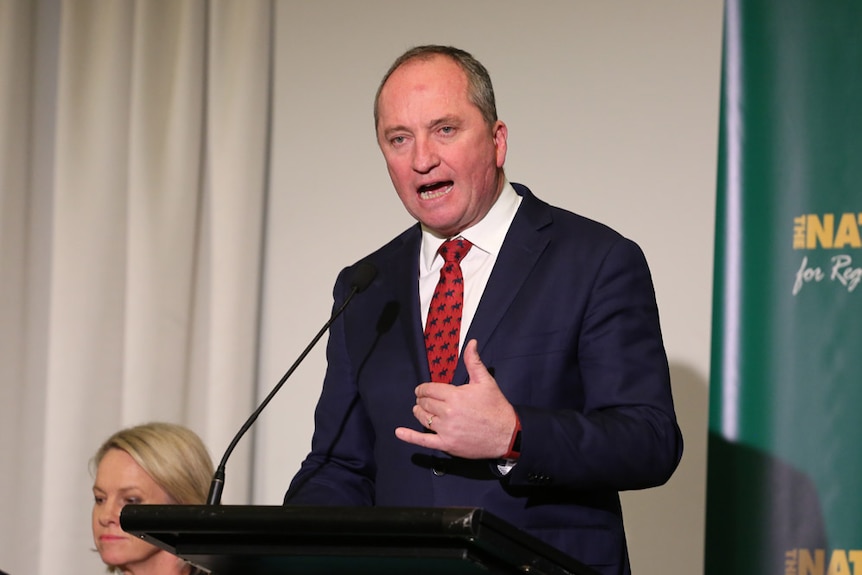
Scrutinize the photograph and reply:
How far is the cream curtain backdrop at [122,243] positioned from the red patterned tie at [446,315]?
6.48ft

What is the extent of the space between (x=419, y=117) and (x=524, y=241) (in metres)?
0.35

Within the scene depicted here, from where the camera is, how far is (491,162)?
2662 mm

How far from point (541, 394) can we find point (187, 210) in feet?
8.41

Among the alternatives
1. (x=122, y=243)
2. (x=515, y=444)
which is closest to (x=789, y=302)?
(x=515, y=444)

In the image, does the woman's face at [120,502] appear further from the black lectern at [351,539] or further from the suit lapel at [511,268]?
the black lectern at [351,539]

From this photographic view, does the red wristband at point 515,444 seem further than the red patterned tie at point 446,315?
No

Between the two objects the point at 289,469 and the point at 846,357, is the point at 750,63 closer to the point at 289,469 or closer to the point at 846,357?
the point at 846,357

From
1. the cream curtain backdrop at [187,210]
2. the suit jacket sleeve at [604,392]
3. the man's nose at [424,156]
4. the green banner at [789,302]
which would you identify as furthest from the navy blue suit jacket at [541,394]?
the cream curtain backdrop at [187,210]

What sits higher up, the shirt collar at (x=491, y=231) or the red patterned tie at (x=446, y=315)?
the shirt collar at (x=491, y=231)

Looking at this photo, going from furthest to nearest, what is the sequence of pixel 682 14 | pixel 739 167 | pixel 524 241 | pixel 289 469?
pixel 289 469
pixel 682 14
pixel 739 167
pixel 524 241

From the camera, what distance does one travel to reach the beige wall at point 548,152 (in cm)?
388

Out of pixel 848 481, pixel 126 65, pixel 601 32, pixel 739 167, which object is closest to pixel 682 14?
pixel 601 32

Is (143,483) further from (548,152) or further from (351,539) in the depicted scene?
(351,539)

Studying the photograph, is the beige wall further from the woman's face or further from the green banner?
the woman's face
